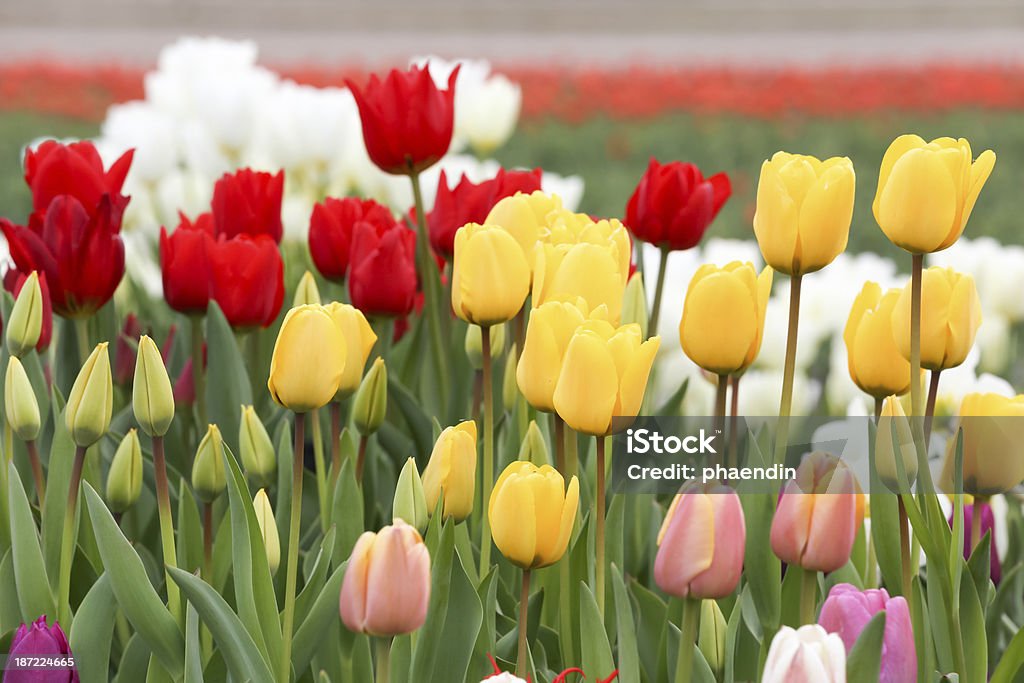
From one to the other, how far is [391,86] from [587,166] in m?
3.79

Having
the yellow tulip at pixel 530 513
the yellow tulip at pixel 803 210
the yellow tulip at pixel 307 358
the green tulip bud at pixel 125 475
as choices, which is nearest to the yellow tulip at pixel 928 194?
the yellow tulip at pixel 803 210

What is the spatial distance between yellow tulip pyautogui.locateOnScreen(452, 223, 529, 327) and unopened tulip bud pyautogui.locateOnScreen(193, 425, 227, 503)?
24cm

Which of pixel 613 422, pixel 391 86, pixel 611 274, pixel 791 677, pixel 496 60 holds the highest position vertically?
pixel 496 60

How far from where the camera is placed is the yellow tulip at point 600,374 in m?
0.84

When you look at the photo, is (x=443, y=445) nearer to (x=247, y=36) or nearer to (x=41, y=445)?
(x=41, y=445)

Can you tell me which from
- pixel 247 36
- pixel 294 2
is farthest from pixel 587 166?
pixel 294 2

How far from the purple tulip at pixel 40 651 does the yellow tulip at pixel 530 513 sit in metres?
0.34

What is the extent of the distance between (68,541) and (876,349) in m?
0.68

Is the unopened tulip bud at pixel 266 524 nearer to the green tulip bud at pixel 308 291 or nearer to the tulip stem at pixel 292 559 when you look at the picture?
the tulip stem at pixel 292 559

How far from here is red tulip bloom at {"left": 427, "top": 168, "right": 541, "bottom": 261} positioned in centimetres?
125

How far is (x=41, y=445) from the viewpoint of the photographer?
4.16ft

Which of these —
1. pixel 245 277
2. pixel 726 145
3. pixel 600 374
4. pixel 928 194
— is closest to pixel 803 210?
pixel 928 194

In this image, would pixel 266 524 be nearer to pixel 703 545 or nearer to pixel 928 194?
pixel 703 545

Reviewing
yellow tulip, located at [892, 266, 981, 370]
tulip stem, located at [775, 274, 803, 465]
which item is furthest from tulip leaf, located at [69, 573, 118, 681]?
yellow tulip, located at [892, 266, 981, 370]
